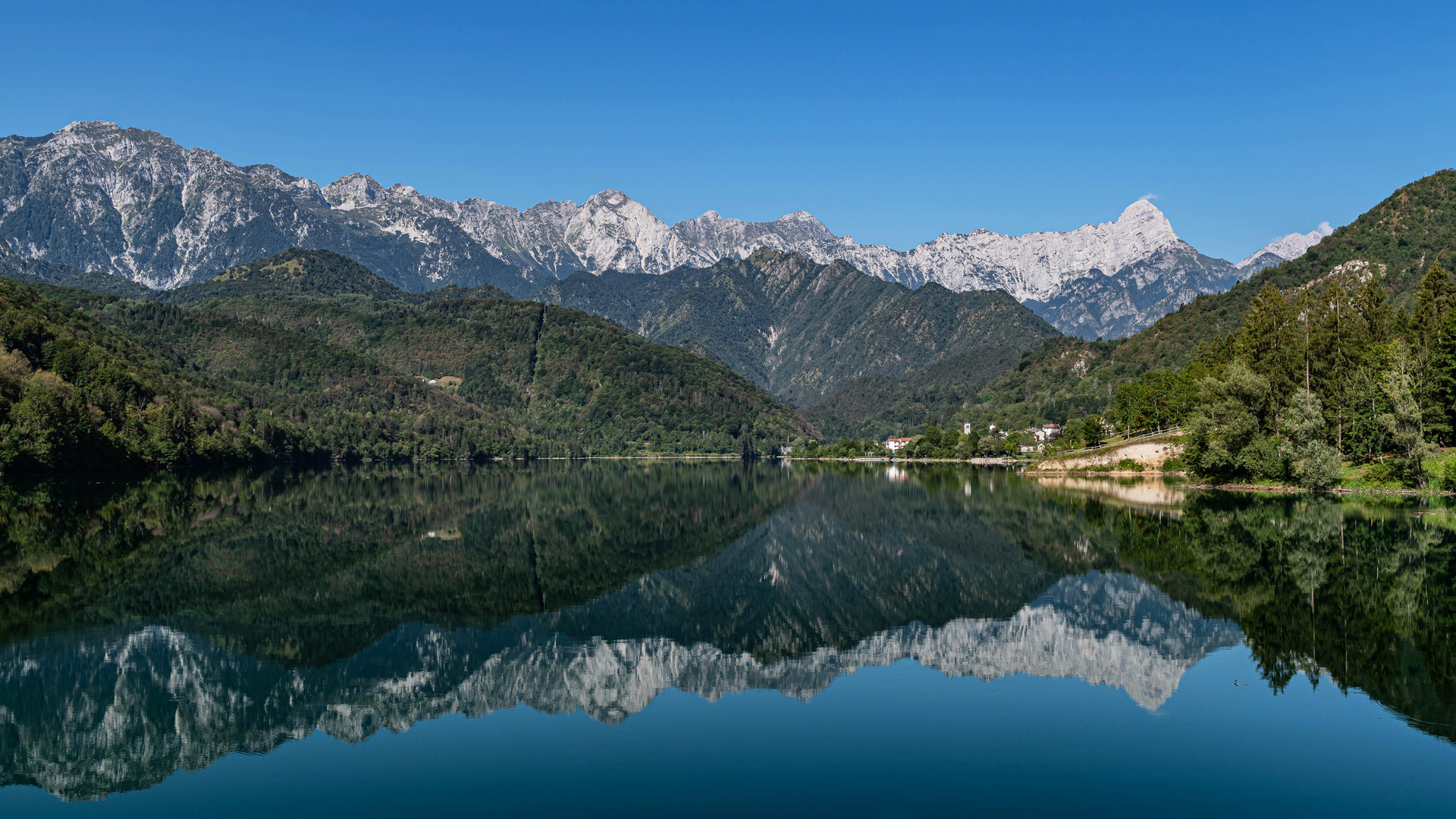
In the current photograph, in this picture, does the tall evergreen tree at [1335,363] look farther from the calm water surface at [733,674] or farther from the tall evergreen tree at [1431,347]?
the calm water surface at [733,674]

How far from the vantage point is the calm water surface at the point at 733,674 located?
53.4ft

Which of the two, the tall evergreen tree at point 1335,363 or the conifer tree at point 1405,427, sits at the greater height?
the tall evergreen tree at point 1335,363

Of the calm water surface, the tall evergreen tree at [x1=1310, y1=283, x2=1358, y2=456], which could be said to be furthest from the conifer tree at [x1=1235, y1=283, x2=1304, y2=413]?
the calm water surface

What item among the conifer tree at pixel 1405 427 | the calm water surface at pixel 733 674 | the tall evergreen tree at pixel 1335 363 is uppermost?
the tall evergreen tree at pixel 1335 363

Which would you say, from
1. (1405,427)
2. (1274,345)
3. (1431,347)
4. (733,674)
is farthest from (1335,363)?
(733,674)

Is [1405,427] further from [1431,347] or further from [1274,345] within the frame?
[1274,345]

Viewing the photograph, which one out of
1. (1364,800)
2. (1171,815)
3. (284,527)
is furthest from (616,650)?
(284,527)

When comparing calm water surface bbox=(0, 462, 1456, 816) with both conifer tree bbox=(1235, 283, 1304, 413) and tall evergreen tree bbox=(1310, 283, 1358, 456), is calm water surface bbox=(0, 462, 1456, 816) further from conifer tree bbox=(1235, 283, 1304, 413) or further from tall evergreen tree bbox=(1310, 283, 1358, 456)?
conifer tree bbox=(1235, 283, 1304, 413)

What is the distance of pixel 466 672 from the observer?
24406 mm

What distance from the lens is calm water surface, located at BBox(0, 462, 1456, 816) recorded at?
1628 centimetres

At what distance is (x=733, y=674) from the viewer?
25062 mm

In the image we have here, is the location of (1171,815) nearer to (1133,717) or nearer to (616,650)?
(1133,717)

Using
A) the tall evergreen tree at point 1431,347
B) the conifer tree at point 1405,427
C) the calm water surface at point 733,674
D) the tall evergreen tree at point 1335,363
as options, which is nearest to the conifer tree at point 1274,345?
the tall evergreen tree at point 1335,363

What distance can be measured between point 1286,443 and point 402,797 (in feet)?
254
